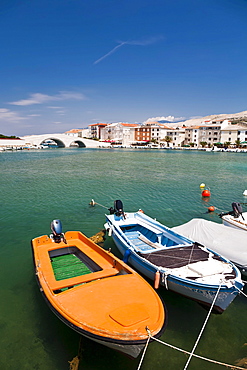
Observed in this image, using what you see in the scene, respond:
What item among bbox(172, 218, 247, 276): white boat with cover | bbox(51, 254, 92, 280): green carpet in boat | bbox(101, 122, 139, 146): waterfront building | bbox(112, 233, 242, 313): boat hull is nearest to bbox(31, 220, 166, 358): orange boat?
bbox(51, 254, 92, 280): green carpet in boat

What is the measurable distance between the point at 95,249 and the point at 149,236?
3.61m

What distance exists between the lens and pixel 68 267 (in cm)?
959

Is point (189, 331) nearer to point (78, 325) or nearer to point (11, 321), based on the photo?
point (78, 325)

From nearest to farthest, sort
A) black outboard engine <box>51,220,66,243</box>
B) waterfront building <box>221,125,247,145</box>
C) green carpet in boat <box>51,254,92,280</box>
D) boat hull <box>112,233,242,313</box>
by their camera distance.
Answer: boat hull <box>112,233,242,313</box> < green carpet in boat <box>51,254,92,280</box> < black outboard engine <box>51,220,66,243</box> < waterfront building <box>221,125,247,145</box>

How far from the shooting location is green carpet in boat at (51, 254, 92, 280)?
29.6ft

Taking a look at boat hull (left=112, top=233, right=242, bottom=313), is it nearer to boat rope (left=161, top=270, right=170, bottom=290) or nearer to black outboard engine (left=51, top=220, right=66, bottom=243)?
boat rope (left=161, top=270, right=170, bottom=290)

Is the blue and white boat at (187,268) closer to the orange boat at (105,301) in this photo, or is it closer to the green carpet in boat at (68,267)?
the orange boat at (105,301)

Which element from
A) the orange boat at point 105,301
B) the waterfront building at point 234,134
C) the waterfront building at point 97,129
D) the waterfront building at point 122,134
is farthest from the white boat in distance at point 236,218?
the waterfront building at point 97,129

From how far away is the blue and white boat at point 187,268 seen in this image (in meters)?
7.72

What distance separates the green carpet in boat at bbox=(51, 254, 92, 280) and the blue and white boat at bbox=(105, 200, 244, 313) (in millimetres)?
1963

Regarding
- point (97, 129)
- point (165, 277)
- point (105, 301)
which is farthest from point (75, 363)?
point (97, 129)

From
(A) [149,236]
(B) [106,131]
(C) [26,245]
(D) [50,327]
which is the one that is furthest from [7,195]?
(B) [106,131]

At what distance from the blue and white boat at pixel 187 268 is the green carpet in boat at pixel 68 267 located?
1963mm

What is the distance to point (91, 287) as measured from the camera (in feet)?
24.2
